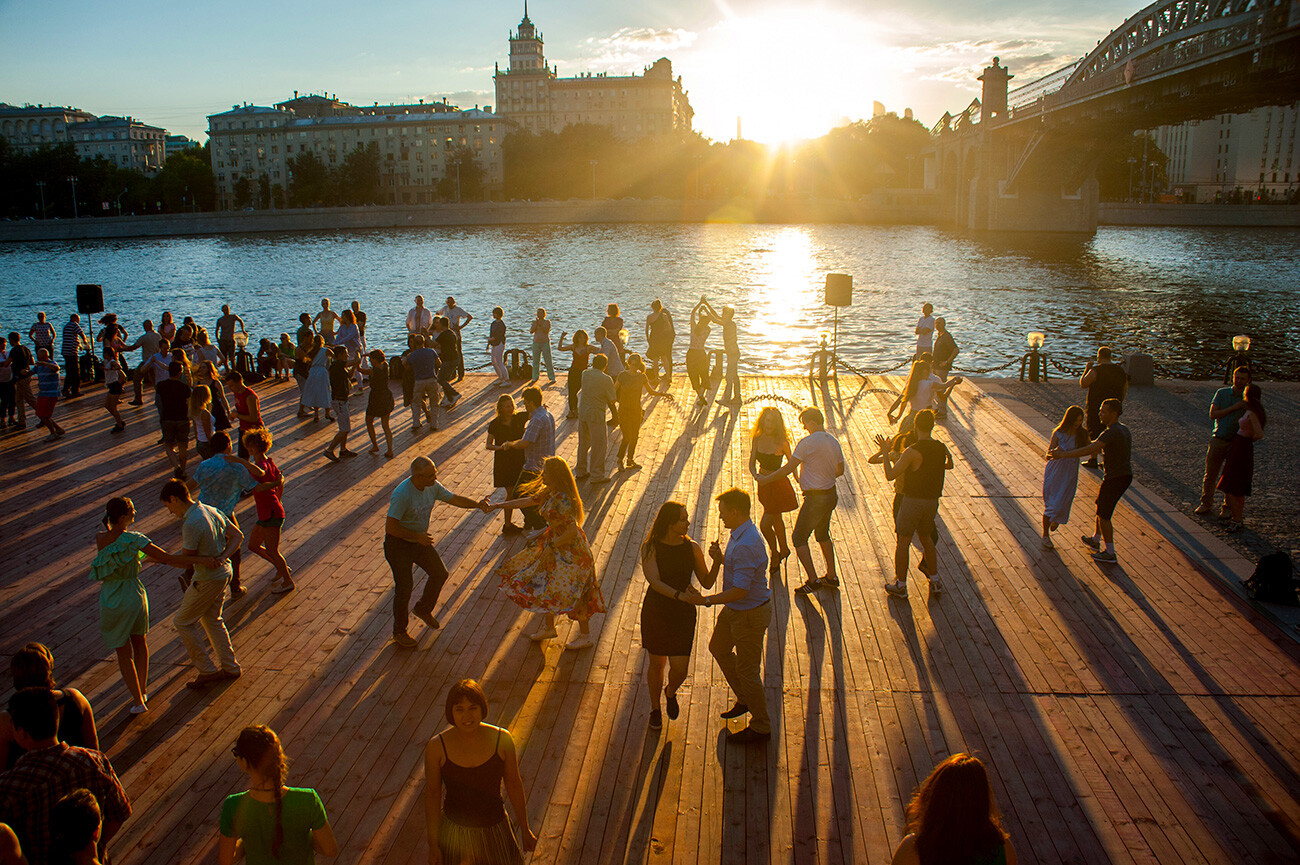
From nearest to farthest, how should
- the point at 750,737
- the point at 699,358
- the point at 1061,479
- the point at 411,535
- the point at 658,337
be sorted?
1. the point at 750,737
2. the point at 411,535
3. the point at 1061,479
4. the point at 699,358
5. the point at 658,337

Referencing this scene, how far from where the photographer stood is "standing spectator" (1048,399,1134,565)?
8445 millimetres

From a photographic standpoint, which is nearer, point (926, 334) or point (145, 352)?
A: point (145, 352)

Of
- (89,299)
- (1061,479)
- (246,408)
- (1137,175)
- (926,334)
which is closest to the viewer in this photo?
(1061,479)

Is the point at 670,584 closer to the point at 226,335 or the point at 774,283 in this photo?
the point at 226,335

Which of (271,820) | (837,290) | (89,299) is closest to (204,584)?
(271,820)

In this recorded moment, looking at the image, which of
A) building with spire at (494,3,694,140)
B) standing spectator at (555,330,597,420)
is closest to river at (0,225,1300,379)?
standing spectator at (555,330,597,420)

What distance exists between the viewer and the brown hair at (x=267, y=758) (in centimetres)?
339

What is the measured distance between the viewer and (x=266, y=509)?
8.06 m

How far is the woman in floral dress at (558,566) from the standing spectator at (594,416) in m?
4.40

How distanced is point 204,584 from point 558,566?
2.50 metres

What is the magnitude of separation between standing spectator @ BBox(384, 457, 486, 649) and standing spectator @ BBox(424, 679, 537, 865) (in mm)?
3231

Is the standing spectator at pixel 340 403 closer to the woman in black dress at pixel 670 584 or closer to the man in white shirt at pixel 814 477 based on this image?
the man in white shirt at pixel 814 477

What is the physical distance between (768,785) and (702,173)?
139 m

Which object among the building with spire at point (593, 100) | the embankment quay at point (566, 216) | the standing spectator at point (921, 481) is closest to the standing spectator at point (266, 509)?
the standing spectator at point (921, 481)
